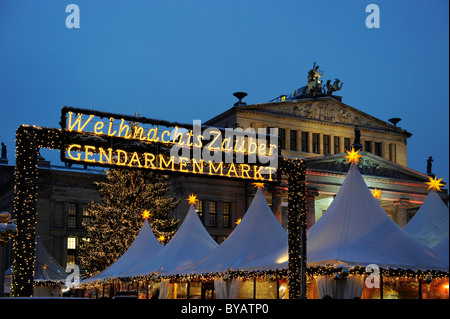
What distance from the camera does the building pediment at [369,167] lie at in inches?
2106

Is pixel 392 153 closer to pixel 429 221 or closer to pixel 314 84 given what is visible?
pixel 314 84

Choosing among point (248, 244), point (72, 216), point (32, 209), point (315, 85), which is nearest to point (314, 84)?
point (315, 85)

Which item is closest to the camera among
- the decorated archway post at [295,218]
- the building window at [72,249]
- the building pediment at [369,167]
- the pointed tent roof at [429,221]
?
the decorated archway post at [295,218]

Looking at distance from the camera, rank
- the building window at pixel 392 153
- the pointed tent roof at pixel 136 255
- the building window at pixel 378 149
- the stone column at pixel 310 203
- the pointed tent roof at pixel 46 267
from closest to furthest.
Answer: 1. the pointed tent roof at pixel 136 255
2. the pointed tent roof at pixel 46 267
3. the stone column at pixel 310 203
4. the building window at pixel 378 149
5. the building window at pixel 392 153

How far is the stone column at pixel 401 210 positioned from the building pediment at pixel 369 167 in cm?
217

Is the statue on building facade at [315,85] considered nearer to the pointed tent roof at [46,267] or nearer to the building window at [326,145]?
the building window at [326,145]

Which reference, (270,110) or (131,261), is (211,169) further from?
(270,110)

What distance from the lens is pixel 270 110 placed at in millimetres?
56312

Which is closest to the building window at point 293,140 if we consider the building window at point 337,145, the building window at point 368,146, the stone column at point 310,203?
the building window at point 337,145

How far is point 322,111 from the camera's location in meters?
58.8

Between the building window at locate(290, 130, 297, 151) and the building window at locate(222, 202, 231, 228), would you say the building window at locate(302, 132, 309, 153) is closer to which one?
the building window at locate(290, 130, 297, 151)

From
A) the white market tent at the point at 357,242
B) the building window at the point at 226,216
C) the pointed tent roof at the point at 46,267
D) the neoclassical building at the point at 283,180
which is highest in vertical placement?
the neoclassical building at the point at 283,180

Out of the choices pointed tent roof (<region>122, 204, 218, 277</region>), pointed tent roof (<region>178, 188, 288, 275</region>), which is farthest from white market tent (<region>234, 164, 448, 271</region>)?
pointed tent roof (<region>122, 204, 218, 277</region>)

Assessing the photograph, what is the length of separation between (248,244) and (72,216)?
35.0 metres
